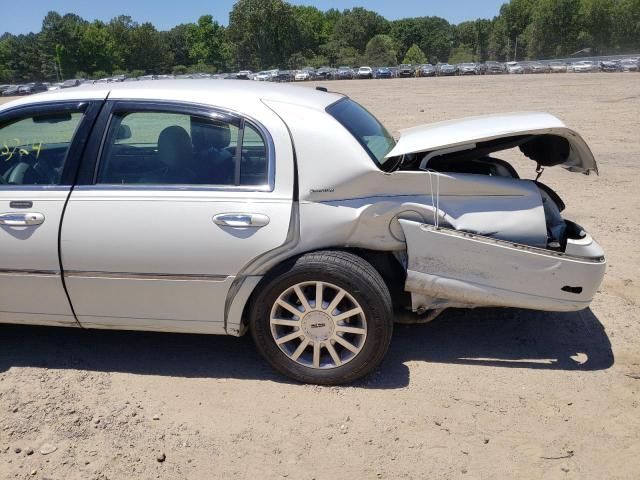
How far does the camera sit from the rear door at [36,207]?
3.66 meters

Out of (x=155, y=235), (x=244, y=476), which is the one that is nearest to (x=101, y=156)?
(x=155, y=235)

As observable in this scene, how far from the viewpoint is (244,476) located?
299cm

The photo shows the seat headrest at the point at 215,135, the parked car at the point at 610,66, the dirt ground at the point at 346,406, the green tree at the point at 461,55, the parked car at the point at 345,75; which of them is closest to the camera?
the dirt ground at the point at 346,406

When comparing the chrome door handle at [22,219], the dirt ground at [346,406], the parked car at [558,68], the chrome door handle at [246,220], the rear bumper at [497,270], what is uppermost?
the chrome door handle at [22,219]

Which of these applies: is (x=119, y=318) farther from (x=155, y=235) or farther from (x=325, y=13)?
(x=325, y=13)

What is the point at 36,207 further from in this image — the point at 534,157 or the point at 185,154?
the point at 534,157

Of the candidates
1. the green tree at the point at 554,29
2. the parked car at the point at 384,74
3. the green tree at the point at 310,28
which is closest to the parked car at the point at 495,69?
the parked car at the point at 384,74

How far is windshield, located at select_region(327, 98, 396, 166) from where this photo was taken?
379 centimetres

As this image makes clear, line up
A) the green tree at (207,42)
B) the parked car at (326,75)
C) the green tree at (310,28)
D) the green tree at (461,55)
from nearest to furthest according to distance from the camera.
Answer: the parked car at (326,75)
the green tree at (461,55)
the green tree at (310,28)
the green tree at (207,42)

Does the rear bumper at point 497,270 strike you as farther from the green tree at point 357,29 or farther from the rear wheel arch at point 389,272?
the green tree at point 357,29

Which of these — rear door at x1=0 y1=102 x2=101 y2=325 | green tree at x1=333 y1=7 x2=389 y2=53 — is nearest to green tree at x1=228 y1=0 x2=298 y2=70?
green tree at x1=333 y1=7 x2=389 y2=53

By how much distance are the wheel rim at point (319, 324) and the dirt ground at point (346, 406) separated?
0.21 m

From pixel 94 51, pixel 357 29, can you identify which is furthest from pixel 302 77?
pixel 357 29

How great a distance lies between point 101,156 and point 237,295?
1.17m
